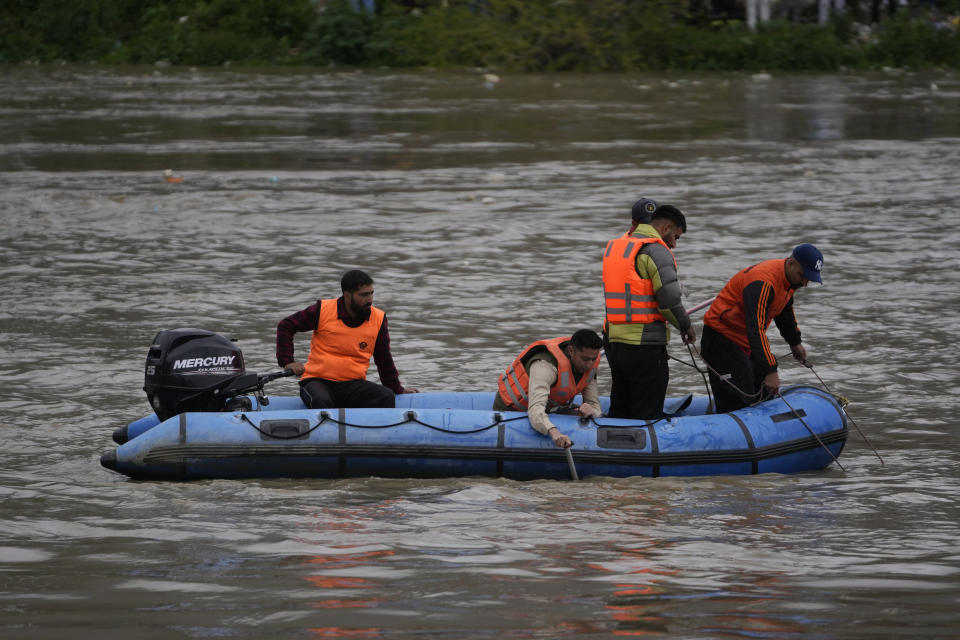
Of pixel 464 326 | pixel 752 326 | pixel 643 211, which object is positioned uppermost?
pixel 643 211

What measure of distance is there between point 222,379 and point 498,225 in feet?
25.4

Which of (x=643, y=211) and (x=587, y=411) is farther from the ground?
(x=643, y=211)

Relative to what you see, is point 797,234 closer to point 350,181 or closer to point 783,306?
point 350,181

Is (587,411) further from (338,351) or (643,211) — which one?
(338,351)

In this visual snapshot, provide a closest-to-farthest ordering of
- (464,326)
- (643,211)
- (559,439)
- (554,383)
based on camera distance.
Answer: (559,439) → (554,383) → (643,211) → (464,326)

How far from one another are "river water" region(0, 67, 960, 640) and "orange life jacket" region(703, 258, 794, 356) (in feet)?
2.64

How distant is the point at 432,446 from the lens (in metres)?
7.06

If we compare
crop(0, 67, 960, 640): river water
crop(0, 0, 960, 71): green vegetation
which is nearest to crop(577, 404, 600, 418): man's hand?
crop(0, 67, 960, 640): river water

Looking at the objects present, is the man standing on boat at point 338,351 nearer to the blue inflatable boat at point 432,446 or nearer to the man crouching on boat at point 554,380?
the blue inflatable boat at point 432,446

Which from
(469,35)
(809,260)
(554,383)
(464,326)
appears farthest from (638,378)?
(469,35)

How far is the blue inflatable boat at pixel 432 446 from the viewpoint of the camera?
7016 millimetres

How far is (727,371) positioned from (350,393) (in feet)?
6.76

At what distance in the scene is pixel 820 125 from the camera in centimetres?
2223

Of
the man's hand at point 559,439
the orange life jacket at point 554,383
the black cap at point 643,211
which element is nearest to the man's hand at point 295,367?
the orange life jacket at point 554,383
